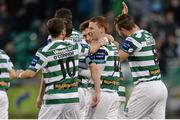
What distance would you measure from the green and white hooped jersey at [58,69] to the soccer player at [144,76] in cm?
167

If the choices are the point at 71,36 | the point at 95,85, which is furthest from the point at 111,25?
the point at 95,85

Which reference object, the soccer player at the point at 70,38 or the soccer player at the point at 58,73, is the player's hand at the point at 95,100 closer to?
the soccer player at the point at 70,38

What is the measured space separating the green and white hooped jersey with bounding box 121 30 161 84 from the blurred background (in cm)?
684

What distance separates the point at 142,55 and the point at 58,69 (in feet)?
6.88

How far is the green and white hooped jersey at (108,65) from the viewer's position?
1461 centimetres

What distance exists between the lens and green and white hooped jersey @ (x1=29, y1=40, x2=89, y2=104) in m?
13.0

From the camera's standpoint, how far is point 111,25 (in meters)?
23.8

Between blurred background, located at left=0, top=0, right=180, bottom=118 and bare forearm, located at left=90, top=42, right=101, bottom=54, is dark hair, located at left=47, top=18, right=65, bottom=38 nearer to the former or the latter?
bare forearm, located at left=90, top=42, right=101, bottom=54

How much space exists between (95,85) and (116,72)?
107 centimetres

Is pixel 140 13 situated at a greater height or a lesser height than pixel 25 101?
greater

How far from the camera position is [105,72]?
48.5 feet

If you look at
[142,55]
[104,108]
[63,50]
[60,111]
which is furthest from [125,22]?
[60,111]

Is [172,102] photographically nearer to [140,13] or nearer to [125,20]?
[140,13]

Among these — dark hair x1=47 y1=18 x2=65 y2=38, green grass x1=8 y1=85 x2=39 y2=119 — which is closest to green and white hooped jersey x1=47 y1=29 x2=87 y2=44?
dark hair x1=47 y1=18 x2=65 y2=38
